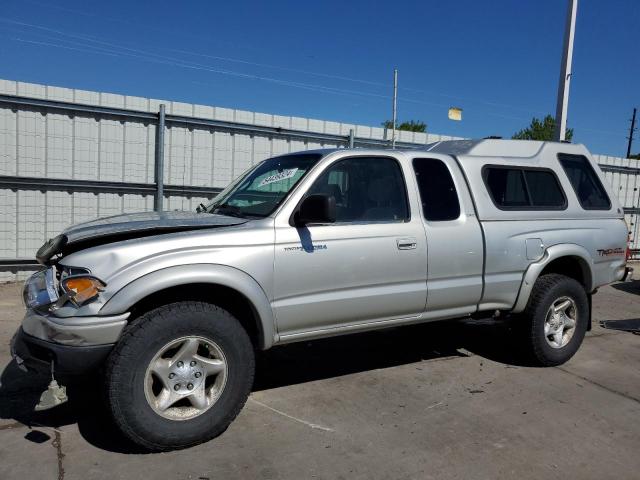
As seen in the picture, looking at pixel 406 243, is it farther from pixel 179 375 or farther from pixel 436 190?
pixel 179 375

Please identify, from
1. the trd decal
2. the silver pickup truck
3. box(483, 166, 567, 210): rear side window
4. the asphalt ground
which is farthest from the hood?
the trd decal

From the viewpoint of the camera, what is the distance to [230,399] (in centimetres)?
348

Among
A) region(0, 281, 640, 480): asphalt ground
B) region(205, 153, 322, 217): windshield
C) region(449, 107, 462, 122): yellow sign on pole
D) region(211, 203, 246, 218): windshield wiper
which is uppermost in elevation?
region(449, 107, 462, 122): yellow sign on pole

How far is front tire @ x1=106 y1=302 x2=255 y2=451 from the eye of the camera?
3.16 meters

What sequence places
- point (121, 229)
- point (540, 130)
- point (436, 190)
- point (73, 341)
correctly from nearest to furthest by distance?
point (73, 341), point (121, 229), point (436, 190), point (540, 130)

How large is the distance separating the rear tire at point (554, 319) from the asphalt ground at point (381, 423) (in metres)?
0.17

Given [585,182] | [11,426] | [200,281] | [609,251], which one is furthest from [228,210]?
[609,251]

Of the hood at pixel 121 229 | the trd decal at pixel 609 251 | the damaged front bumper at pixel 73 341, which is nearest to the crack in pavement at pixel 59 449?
the damaged front bumper at pixel 73 341

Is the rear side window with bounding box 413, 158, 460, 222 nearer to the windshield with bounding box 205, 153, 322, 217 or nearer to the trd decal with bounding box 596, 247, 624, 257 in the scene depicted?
the windshield with bounding box 205, 153, 322, 217

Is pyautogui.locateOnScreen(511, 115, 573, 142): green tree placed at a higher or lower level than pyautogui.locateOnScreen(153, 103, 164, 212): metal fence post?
higher

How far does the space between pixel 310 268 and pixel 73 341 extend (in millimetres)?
1532

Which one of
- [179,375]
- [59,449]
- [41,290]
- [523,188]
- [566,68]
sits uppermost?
[566,68]

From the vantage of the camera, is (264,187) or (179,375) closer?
(179,375)

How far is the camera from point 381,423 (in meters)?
3.85
